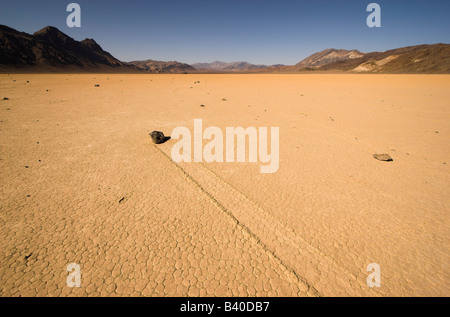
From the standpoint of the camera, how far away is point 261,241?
368cm

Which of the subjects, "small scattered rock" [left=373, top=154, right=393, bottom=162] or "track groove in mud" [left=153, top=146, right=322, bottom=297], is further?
"small scattered rock" [left=373, top=154, right=393, bottom=162]

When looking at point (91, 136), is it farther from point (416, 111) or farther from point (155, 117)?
point (416, 111)

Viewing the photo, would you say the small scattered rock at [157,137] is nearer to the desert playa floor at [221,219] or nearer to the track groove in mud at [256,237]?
the desert playa floor at [221,219]

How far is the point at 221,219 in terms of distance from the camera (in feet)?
13.8

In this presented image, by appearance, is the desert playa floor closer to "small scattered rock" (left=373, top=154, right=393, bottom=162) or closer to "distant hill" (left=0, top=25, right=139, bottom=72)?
"small scattered rock" (left=373, top=154, right=393, bottom=162)

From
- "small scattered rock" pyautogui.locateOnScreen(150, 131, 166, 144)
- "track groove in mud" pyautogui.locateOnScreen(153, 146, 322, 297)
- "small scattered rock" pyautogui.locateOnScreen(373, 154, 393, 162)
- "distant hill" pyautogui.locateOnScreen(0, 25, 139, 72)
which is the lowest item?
"track groove in mud" pyautogui.locateOnScreen(153, 146, 322, 297)

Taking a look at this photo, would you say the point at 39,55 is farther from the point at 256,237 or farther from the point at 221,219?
the point at 256,237

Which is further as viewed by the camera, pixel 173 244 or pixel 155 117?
pixel 155 117

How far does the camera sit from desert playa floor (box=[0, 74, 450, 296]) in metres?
3.03

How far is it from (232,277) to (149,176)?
3671 mm

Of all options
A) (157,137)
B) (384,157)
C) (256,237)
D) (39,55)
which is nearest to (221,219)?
(256,237)

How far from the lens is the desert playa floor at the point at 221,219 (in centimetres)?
303

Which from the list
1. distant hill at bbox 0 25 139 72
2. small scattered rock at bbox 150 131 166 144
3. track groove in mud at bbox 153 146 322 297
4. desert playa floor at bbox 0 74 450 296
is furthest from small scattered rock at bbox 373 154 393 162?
distant hill at bbox 0 25 139 72
